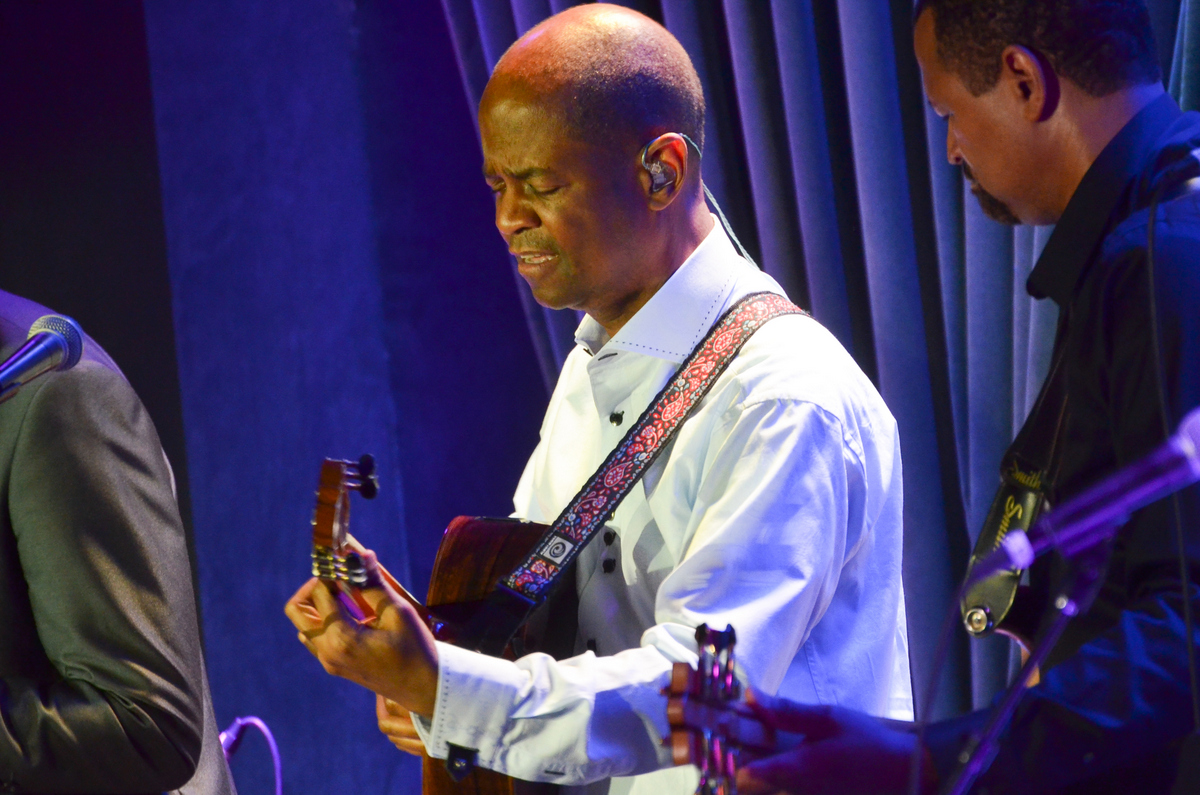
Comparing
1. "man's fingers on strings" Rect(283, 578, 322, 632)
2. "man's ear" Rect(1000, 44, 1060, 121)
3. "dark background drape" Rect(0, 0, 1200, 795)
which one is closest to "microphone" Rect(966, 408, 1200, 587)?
"man's ear" Rect(1000, 44, 1060, 121)

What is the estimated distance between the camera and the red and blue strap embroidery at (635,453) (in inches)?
71.7

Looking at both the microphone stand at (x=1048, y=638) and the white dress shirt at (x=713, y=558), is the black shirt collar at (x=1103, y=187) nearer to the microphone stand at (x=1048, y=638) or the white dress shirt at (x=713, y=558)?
the white dress shirt at (x=713, y=558)

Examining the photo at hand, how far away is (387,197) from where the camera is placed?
11.2ft

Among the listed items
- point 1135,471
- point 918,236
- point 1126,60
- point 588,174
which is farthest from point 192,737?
point 918,236

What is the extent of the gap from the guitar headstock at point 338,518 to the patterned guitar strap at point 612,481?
30 centimetres

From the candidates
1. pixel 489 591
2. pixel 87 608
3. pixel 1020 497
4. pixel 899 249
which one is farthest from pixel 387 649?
pixel 899 249

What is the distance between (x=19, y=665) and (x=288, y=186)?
2073mm

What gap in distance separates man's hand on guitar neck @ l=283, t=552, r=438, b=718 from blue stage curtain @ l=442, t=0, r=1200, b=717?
1362 millimetres

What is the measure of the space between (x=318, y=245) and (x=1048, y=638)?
2866mm

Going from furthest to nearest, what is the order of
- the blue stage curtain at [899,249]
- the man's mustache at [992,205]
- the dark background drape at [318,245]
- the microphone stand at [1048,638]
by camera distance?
the dark background drape at [318,245]
the blue stage curtain at [899,249]
the man's mustache at [992,205]
the microphone stand at [1048,638]

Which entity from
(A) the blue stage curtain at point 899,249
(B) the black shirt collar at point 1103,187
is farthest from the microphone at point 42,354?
(A) the blue stage curtain at point 899,249

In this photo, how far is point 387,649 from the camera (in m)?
1.53

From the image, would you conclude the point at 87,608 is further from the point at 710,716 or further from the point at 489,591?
the point at 710,716

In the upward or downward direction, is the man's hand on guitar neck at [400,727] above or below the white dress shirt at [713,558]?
below
